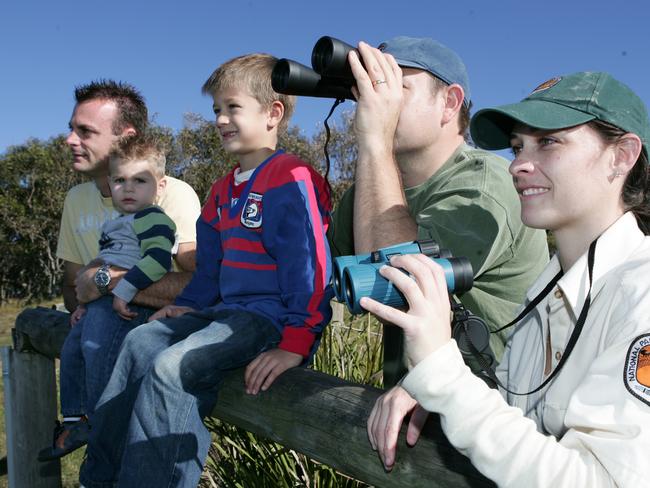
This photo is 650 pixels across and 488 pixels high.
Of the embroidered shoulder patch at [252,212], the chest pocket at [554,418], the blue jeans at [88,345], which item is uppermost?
the embroidered shoulder patch at [252,212]

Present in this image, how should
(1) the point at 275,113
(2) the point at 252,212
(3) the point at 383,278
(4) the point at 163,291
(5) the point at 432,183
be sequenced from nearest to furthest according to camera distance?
(3) the point at 383,278, (5) the point at 432,183, (2) the point at 252,212, (1) the point at 275,113, (4) the point at 163,291

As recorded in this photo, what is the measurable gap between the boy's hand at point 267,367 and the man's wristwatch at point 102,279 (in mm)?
1305

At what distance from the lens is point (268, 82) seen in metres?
3.10

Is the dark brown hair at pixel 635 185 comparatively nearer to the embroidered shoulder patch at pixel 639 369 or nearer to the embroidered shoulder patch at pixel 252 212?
the embroidered shoulder patch at pixel 639 369

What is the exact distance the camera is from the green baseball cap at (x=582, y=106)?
161cm

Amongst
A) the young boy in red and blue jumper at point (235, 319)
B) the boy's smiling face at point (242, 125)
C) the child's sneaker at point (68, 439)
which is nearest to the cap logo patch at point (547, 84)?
the young boy in red and blue jumper at point (235, 319)

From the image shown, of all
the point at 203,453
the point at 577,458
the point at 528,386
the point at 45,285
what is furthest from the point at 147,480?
the point at 45,285

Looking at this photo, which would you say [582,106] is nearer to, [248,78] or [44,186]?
[248,78]

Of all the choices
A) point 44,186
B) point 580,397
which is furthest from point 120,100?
point 44,186

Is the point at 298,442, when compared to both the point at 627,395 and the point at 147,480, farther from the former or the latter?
the point at 627,395

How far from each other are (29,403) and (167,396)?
2.74m

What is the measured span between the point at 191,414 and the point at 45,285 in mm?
23166

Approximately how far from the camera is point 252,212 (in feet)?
9.21

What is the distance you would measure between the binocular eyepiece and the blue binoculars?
875 millimetres
